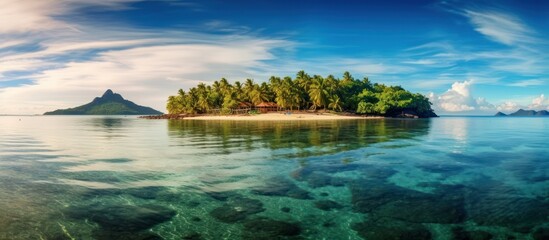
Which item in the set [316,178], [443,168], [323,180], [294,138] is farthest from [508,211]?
[294,138]

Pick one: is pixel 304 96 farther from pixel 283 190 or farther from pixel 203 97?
pixel 283 190

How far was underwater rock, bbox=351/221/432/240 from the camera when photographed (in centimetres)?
900

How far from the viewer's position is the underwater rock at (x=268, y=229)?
9.03 metres

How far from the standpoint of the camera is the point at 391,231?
933 centimetres

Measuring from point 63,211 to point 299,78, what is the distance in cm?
11724

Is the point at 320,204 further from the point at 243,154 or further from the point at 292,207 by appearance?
the point at 243,154

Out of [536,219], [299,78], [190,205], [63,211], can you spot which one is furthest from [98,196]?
[299,78]

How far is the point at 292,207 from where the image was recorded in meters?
11.6

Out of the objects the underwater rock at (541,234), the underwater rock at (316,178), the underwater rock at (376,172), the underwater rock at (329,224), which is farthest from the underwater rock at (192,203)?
the underwater rock at (541,234)

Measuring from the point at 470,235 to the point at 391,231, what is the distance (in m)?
2.04

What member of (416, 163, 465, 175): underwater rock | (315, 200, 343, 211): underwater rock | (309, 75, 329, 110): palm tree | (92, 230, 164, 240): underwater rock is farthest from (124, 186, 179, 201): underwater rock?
(309, 75, 329, 110): palm tree

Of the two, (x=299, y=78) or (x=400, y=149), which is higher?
(x=299, y=78)

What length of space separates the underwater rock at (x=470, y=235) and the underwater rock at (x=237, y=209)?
5691mm

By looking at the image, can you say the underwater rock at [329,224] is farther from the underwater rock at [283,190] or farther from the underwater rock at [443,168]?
the underwater rock at [443,168]
